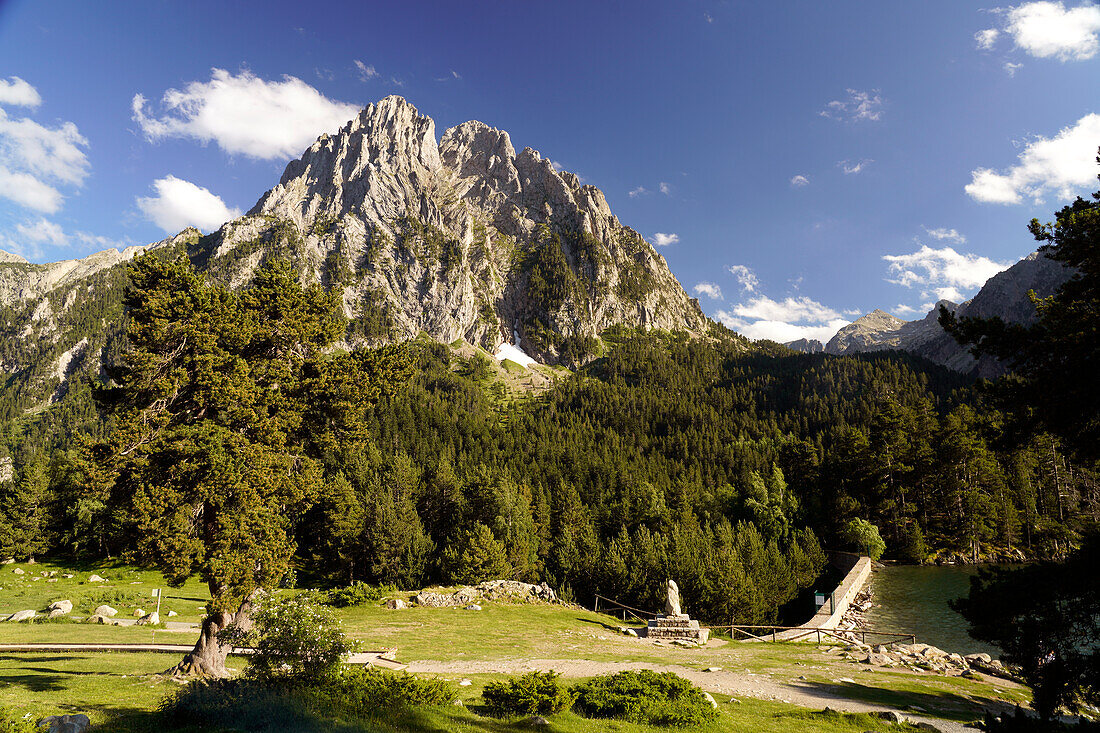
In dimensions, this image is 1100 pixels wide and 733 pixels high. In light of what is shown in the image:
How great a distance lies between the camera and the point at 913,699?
1731 centimetres

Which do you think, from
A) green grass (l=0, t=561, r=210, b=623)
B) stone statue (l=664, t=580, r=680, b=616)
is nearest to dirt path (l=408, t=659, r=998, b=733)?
stone statue (l=664, t=580, r=680, b=616)

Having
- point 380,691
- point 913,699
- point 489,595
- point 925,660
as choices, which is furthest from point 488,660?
point 925,660

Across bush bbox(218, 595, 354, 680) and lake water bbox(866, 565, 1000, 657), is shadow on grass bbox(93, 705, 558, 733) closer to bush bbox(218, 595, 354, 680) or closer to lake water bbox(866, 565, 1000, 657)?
bush bbox(218, 595, 354, 680)

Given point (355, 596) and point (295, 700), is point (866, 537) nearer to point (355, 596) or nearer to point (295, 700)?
point (355, 596)

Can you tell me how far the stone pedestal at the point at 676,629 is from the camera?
30859mm

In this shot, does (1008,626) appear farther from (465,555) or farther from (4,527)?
(4,527)

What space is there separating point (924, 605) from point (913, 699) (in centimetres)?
3770

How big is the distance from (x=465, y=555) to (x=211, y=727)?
43150 mm

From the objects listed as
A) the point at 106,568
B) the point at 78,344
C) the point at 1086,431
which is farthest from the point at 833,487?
the point at 78,344

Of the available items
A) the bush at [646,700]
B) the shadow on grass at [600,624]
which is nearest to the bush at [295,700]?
the bush at [646,700]

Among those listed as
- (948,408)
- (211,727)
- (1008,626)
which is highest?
(948,408)

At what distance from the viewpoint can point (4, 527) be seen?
58.3 m

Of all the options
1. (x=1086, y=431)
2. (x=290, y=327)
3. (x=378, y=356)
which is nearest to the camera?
(x=1086, y=431)

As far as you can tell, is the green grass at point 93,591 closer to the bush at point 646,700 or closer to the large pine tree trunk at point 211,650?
the large pine tree trunk at point 211,650
